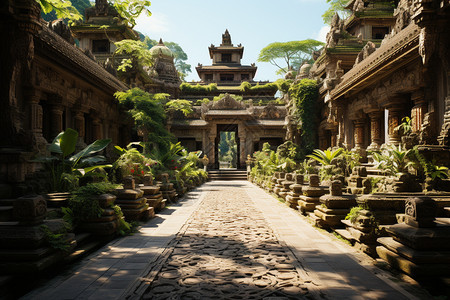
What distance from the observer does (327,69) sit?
1683 cm

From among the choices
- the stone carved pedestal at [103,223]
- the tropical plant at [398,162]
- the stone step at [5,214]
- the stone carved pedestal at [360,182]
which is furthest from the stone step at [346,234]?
the stone step at [5,214]

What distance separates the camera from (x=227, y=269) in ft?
12.9

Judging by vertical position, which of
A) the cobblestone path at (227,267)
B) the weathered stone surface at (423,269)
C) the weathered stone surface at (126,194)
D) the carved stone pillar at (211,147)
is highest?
the carved stone pillar at (211,147)

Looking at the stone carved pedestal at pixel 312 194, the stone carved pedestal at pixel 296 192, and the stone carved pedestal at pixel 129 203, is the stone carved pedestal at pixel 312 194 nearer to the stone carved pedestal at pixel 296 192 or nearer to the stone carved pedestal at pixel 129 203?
the stone carved pedestal at pixel 296 192

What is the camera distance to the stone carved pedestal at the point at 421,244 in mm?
3238

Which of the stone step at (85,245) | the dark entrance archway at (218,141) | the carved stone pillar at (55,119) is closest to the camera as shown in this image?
the stone step at (85,245)

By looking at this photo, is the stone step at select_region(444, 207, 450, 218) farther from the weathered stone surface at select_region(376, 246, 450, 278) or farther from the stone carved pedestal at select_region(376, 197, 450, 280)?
the weathered stone surface at select_region(376, 246, 450, 278)

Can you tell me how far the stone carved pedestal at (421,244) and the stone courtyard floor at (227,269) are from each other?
23cm

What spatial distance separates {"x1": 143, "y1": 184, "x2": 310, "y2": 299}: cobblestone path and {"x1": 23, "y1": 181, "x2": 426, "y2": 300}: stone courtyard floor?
1 centimetres

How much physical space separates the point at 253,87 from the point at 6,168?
107ft

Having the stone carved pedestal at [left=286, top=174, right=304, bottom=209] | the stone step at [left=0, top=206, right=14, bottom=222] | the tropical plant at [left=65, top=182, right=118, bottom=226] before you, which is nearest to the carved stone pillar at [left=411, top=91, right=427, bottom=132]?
the stone carved pedestal at [left=286, top=174, right=304, bottom=209]

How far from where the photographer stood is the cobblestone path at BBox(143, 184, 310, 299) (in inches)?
127

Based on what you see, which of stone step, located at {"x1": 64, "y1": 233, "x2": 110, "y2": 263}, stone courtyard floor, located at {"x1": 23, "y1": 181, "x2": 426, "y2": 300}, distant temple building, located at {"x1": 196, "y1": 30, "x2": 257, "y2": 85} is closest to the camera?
stone courtyard floor, located at {"x1": 23, "y1": 181, "x2": 426, "y2": 300}

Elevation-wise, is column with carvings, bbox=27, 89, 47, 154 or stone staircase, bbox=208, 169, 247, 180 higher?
column with carvings, bbox=27, 89, 47, 154
